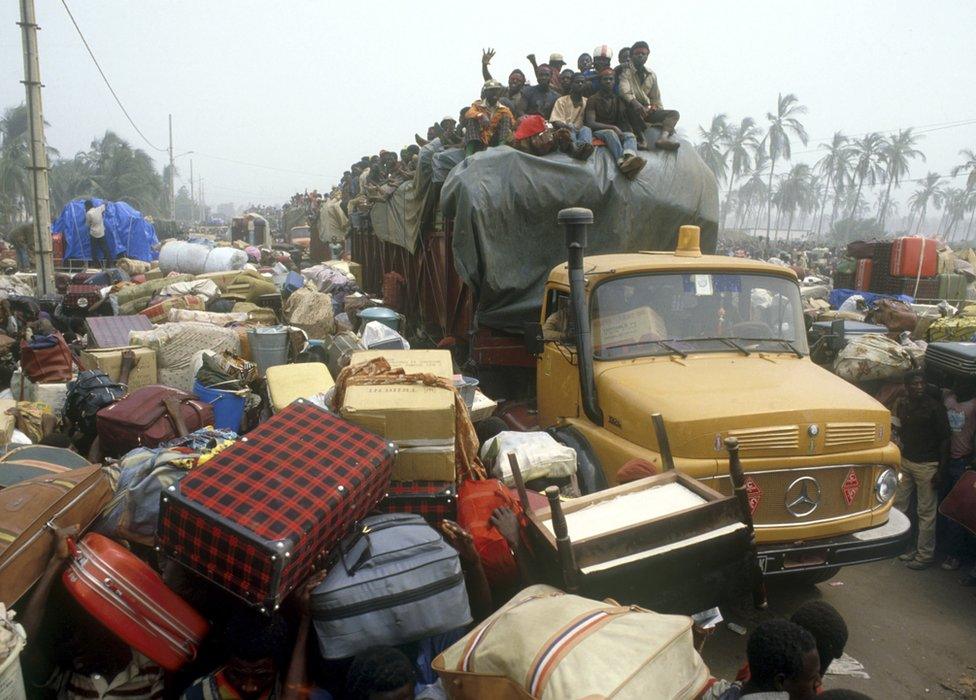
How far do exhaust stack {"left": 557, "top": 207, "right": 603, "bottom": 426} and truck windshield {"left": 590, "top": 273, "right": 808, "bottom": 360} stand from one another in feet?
0.79

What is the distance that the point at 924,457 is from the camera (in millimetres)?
5016

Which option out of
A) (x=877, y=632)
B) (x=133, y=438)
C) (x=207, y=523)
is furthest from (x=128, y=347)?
(x=877, y=632)

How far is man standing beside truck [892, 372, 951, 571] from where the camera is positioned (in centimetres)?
498

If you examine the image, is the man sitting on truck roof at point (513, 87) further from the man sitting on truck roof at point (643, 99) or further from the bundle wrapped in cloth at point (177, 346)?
the bundle wrapped in cloth at point (177, 346)

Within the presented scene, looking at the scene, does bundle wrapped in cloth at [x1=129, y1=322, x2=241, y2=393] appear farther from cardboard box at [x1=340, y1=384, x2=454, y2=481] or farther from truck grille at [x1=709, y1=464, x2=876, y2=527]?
truck grille at [x1=709, y1=464, x2=876, y2=527]

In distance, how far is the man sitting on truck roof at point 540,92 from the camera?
30.9 ft

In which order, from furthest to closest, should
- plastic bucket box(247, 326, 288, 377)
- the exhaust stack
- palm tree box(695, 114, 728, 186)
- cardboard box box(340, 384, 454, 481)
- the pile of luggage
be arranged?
palm tree box(695, 114, 728, 186)
plastic bucket box(247, 326, 288, 377)
the exhaust stack
cardboard box box(340, 384, 454, 481)
the pile of luggage

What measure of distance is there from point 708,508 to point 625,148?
503cm

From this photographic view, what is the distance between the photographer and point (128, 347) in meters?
6.91

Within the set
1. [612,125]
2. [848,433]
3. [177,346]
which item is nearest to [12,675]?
[848,433]

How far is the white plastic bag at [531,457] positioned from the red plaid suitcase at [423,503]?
1.72 feet

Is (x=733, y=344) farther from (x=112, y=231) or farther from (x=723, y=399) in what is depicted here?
(x=112, y=231)

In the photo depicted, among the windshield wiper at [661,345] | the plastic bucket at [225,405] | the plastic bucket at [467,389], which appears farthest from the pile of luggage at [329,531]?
the windshield wiper at [661,345]

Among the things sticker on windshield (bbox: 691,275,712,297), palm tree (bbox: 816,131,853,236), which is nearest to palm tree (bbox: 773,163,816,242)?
palm tree (bbox: 816,131,853,236)
